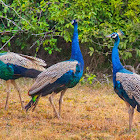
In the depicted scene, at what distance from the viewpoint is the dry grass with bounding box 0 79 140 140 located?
13.8 ft

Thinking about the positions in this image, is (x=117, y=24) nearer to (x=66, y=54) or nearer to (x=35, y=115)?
(x=66, y=54)

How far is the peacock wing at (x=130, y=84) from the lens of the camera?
13.8ft

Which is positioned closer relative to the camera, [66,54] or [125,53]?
[125,53]

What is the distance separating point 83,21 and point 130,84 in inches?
135

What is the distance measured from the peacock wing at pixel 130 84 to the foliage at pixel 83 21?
301cm

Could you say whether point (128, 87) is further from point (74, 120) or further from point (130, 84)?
point (74, 120)

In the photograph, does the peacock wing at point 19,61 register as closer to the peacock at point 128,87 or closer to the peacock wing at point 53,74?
the peacock wing at point 53,74

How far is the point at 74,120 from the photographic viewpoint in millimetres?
5102

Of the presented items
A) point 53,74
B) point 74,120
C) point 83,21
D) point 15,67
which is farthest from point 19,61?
point 83,21

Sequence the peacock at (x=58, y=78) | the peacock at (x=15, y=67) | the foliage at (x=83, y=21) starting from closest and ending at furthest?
1. the peacock at (x=58, y=78)
2. the peacock at (x=15, y=67)
3. the foliage at (x=83, y=21)

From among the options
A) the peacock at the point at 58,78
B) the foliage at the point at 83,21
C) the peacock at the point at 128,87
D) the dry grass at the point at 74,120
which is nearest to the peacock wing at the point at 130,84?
the peacock at the point at 128,87

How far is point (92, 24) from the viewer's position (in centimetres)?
761

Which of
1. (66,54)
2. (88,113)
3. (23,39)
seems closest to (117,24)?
(66,54)

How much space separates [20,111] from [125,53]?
3.32m
